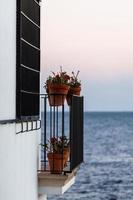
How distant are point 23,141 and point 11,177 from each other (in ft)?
2.67

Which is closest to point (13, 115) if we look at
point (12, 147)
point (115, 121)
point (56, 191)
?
point (12, 147)

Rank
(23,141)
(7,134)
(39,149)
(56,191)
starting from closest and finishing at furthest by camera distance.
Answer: (7,134), (23,141), (56,191), (39,149)

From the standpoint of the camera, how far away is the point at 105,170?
57.8m

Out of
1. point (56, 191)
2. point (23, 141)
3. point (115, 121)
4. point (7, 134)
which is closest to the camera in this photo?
point (7, 134)

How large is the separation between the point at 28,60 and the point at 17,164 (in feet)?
4.29

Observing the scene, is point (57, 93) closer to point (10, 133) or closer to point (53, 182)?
point (53, 182)

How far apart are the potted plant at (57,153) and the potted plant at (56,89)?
0.44 metres

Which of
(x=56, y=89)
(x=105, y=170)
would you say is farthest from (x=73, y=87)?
(x=105, y=170)

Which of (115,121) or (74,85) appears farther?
(115,121)

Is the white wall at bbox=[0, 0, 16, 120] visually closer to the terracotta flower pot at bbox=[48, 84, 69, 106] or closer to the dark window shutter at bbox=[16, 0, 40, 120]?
the dark window shutter at bbox=[16, 0, 40, 120]

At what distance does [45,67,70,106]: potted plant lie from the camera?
9.12m

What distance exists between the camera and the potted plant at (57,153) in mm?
9039

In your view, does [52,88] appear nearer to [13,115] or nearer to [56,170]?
[56,170]

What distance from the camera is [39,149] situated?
9414mm
